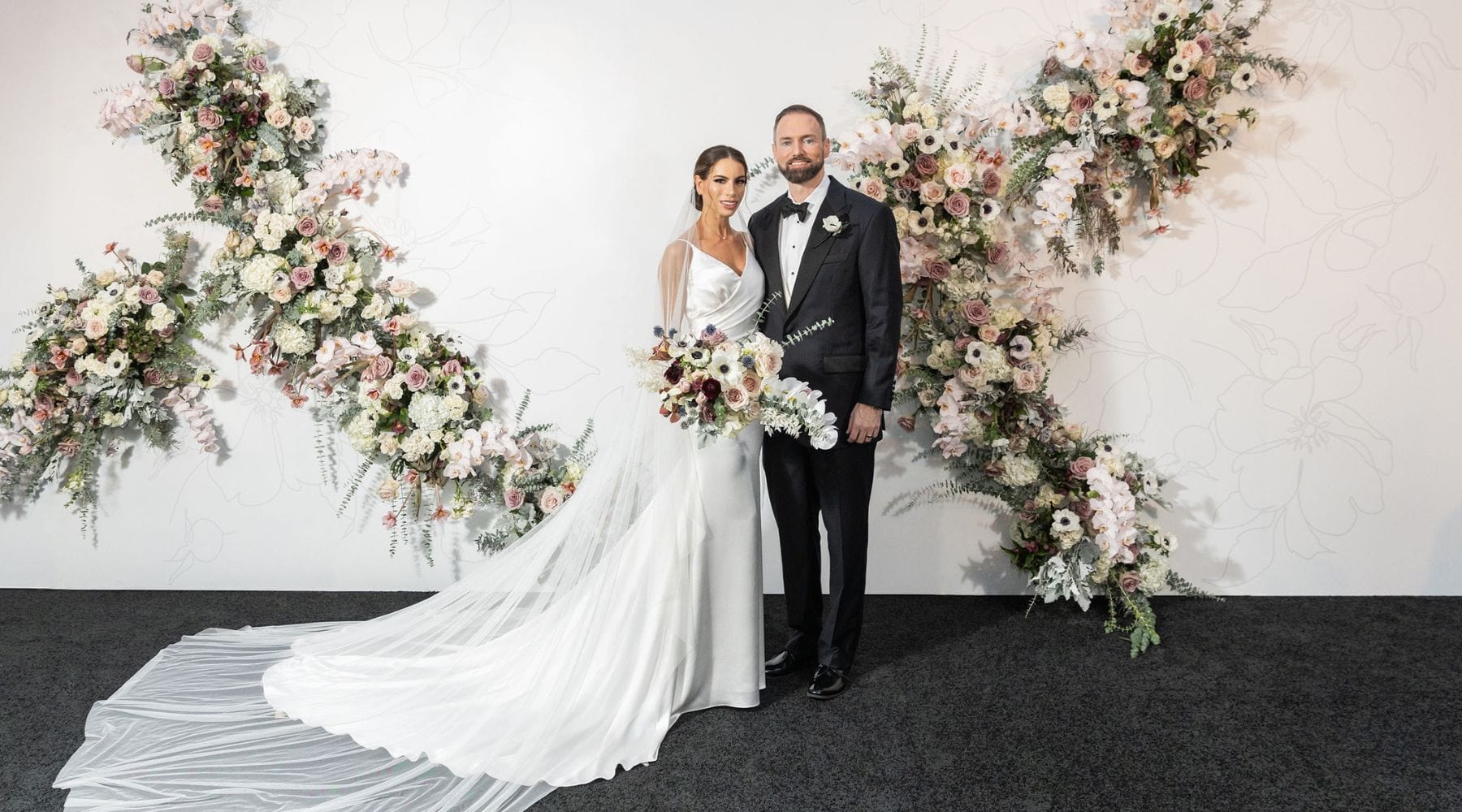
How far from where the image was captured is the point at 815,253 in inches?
129

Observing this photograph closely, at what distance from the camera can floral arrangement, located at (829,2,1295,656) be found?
393cm

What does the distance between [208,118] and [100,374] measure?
122 centimetres

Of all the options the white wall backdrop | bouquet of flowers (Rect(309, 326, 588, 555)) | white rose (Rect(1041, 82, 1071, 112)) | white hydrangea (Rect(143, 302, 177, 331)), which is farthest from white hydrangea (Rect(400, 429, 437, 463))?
white rose (Rect(1041, 82, 1071, 112))

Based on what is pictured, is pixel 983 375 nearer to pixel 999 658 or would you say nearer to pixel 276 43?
pixel 999 658

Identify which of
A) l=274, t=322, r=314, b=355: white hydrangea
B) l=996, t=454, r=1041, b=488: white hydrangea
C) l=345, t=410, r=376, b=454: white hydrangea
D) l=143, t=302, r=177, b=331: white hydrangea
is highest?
l=143, t=302, r=177, b=331: white hydrangea

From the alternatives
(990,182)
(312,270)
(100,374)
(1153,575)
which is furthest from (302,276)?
(1153,575)

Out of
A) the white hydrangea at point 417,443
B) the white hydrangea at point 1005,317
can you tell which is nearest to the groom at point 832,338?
the white hydrangea at point 1005,317

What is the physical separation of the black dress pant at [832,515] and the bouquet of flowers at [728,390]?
1.32ft

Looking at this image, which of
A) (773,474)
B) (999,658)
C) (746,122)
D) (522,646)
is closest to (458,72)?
(746,122)

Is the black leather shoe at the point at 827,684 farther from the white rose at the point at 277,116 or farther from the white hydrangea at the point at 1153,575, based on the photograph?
the white rose at the point at 277,116

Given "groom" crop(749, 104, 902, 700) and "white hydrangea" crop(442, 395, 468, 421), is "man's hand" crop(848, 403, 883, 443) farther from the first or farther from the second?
"white hydrangea" crop(442, 395, 468, 421)

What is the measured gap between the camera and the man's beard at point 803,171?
3.28m

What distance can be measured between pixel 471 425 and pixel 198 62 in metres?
1.94

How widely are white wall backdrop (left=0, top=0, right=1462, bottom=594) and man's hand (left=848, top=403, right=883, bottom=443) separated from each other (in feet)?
3.39
